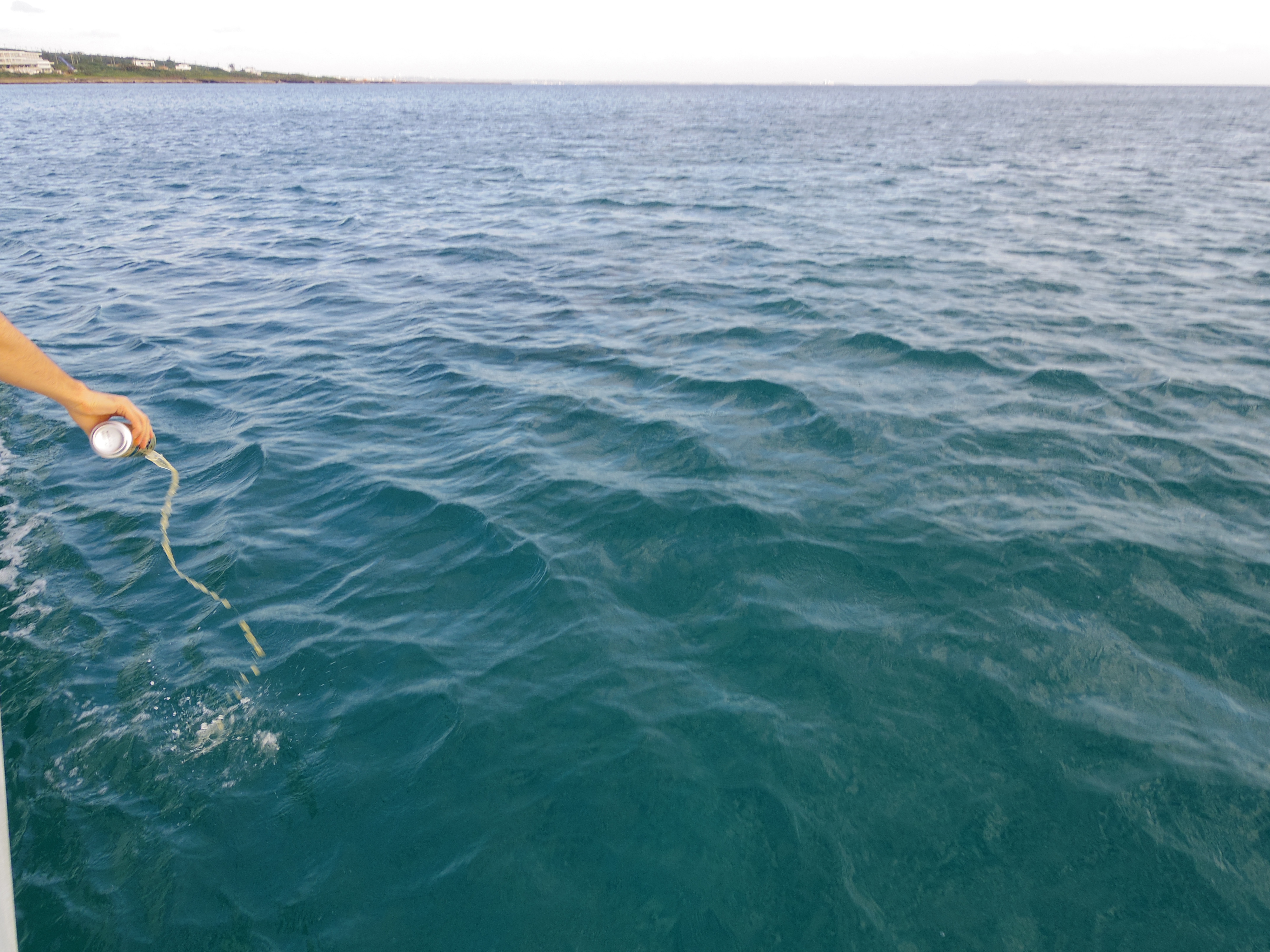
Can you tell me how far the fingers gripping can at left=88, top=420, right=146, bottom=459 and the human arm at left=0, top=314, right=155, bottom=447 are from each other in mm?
39

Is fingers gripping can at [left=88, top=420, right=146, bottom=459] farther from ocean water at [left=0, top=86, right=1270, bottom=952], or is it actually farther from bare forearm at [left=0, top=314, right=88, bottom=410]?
ocean water at [left=0, top=86, right=1270, bottom=952]

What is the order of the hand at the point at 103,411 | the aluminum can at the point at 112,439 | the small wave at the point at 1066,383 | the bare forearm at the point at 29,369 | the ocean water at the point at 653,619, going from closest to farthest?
A: the bare forearm at the point at 29,369
the hand at the point at 103,411
the aluminum can at the point at 112,439
the ocean water at the point at 653,619
the small wave at the point at 1066,383

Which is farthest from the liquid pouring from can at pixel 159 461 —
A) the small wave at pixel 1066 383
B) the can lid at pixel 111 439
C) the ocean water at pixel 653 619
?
the small wave at pixel 1066 383

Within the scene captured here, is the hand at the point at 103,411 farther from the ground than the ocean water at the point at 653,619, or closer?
farther from the ground

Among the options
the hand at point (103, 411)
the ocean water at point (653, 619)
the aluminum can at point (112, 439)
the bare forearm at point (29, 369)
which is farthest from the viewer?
the ocean water at point (653, 619)

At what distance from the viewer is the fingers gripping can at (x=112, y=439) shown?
4199 mm

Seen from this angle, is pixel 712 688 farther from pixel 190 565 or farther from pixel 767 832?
pixel 190 565

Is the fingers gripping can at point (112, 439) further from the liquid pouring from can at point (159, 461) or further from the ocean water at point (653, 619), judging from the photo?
the ocean water at point (653, 619)

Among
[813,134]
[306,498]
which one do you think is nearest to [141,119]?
[813,134]

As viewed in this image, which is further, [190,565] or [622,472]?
[622,472]

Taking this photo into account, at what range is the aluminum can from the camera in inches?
165

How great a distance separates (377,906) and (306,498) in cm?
563

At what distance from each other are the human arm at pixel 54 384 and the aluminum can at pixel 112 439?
40 mm

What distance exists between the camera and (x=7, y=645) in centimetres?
648
